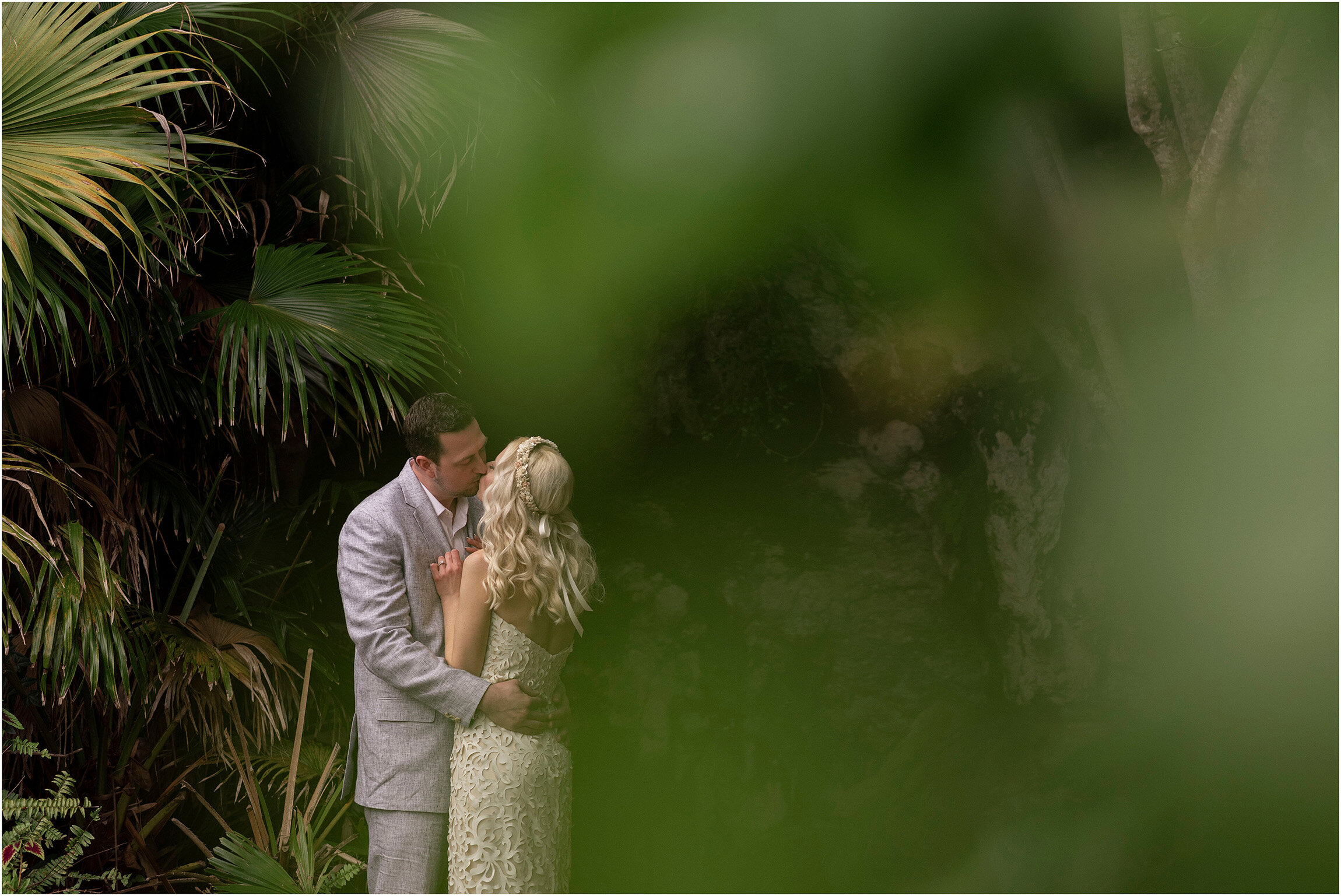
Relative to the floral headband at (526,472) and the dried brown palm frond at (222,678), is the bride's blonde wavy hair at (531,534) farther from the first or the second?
the dried brown palm frond at (222,678)

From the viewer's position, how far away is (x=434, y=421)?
6.71 feet

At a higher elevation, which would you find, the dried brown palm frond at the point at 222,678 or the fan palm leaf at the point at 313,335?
the fan palm leaf at the point at 313,335

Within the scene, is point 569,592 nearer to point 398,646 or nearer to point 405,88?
point 398,646

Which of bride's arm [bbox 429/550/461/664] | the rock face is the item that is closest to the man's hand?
bride's arm [bbox 429/550/461/664]

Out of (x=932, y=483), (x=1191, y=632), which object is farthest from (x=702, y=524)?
(x=1191, y=632)

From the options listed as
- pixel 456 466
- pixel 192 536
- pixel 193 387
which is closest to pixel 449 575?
pixel 456 466

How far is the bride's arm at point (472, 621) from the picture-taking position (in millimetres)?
1912

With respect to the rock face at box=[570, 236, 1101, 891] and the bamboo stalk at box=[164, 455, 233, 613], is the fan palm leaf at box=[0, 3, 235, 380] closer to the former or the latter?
the bamboo stalk at box=[164, 455, 233, 613]

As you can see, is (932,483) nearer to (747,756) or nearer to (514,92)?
(747,756)

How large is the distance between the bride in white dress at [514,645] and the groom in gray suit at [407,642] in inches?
3.2

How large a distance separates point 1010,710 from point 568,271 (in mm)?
2515

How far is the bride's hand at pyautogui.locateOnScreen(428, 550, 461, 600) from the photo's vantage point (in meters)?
2.03

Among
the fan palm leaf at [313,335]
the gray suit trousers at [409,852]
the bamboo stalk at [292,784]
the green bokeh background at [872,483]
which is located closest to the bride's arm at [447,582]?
the gray suit trousers at [409,852]

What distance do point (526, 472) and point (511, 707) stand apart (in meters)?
0.53
